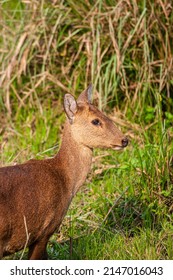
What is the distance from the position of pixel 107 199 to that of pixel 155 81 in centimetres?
179

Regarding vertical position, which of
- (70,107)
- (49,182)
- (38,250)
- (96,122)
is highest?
(70,107)

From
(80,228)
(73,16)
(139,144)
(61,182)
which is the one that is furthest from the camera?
(73,16)

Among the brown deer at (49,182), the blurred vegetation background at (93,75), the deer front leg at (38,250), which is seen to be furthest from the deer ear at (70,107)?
the blurred vegetation background at (93,75)

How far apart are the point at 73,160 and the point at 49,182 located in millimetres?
340

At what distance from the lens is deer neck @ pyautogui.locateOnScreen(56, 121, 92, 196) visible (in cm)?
579

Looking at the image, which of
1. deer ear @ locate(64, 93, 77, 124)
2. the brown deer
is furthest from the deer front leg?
deer ear @ locate(64, 93, 77, 124)

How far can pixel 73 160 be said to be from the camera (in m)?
5.82

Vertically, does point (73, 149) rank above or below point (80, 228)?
above

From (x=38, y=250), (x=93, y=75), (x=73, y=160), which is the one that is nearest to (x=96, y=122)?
(x=73, y=160)

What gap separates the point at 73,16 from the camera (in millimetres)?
8422

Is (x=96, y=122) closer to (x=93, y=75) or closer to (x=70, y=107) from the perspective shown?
(x=70, y=107)

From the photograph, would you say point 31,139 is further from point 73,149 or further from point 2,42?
point 73,149

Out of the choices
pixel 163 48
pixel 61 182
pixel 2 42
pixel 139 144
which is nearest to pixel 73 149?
pixel 61 182

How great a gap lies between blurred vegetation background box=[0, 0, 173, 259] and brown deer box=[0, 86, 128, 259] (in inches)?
37.9
